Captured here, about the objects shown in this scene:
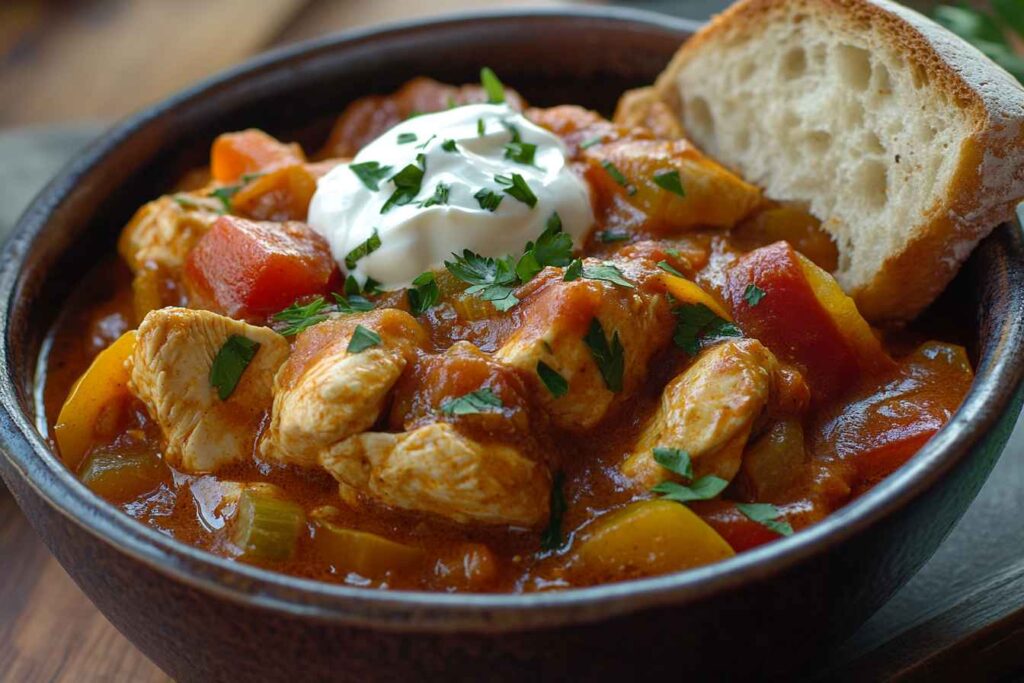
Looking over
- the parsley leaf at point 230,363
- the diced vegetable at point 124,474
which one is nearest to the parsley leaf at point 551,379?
the parsley leaf at point 230,363

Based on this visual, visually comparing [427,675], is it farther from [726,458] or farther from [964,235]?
[964,235]

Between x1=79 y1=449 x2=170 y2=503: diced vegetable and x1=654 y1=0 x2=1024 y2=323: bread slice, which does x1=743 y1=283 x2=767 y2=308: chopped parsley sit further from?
x1=79 y1=449 x2=170 y2=503: diced vegetable

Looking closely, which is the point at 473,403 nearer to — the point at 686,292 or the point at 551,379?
the point at 551,379

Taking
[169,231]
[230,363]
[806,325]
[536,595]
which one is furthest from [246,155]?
[536,595]

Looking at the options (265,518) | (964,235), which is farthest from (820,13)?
(265,518)

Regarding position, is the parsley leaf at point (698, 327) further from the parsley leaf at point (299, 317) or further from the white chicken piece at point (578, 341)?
the parsley leaf at point (299, 317)

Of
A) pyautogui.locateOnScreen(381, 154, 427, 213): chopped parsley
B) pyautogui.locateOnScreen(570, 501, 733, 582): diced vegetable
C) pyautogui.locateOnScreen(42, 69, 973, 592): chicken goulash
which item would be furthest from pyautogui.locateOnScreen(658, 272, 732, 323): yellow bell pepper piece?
pyautogui.locateOnScreen(381, 154, 427, 213): chopped parsley
